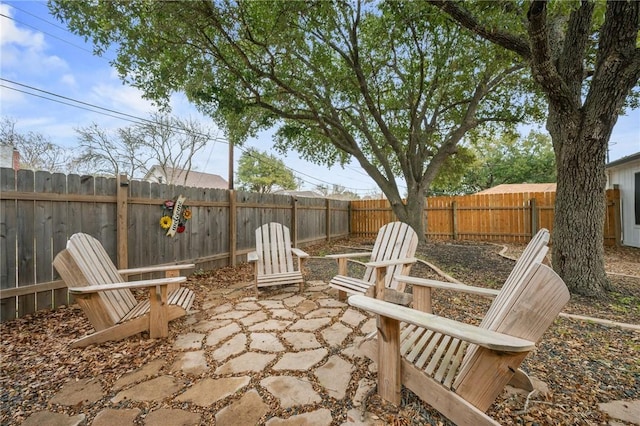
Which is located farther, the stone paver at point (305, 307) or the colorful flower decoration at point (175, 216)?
the colorful flower decoration at point (175, 216)

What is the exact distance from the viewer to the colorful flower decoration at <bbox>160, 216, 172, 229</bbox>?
12.5ft

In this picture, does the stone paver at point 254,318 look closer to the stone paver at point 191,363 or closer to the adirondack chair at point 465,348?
the stone paver at point 191,363

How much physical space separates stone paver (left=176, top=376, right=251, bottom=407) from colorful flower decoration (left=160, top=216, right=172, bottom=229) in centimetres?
280

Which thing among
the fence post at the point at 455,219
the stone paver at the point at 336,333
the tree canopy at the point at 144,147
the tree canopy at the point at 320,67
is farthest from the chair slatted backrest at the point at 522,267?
the tree canopy at the point at 144,147

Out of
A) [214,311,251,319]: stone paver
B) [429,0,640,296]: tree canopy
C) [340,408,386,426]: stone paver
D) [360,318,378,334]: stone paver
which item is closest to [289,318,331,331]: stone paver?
[360,318,378,334]: stone paver

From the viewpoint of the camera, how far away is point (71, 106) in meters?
10.5

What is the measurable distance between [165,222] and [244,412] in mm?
3235

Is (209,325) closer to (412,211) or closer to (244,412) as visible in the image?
(244,412)

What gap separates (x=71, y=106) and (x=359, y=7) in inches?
469

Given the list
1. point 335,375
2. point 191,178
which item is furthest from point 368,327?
point 191,178

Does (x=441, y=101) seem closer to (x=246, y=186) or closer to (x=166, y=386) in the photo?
(x=166, y=386)

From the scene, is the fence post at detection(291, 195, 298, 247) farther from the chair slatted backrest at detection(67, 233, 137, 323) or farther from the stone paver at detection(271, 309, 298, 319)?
the chair slatted backrest at detection(67, 233, 137, 323)

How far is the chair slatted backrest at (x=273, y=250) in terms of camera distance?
354cm

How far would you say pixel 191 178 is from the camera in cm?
1952
